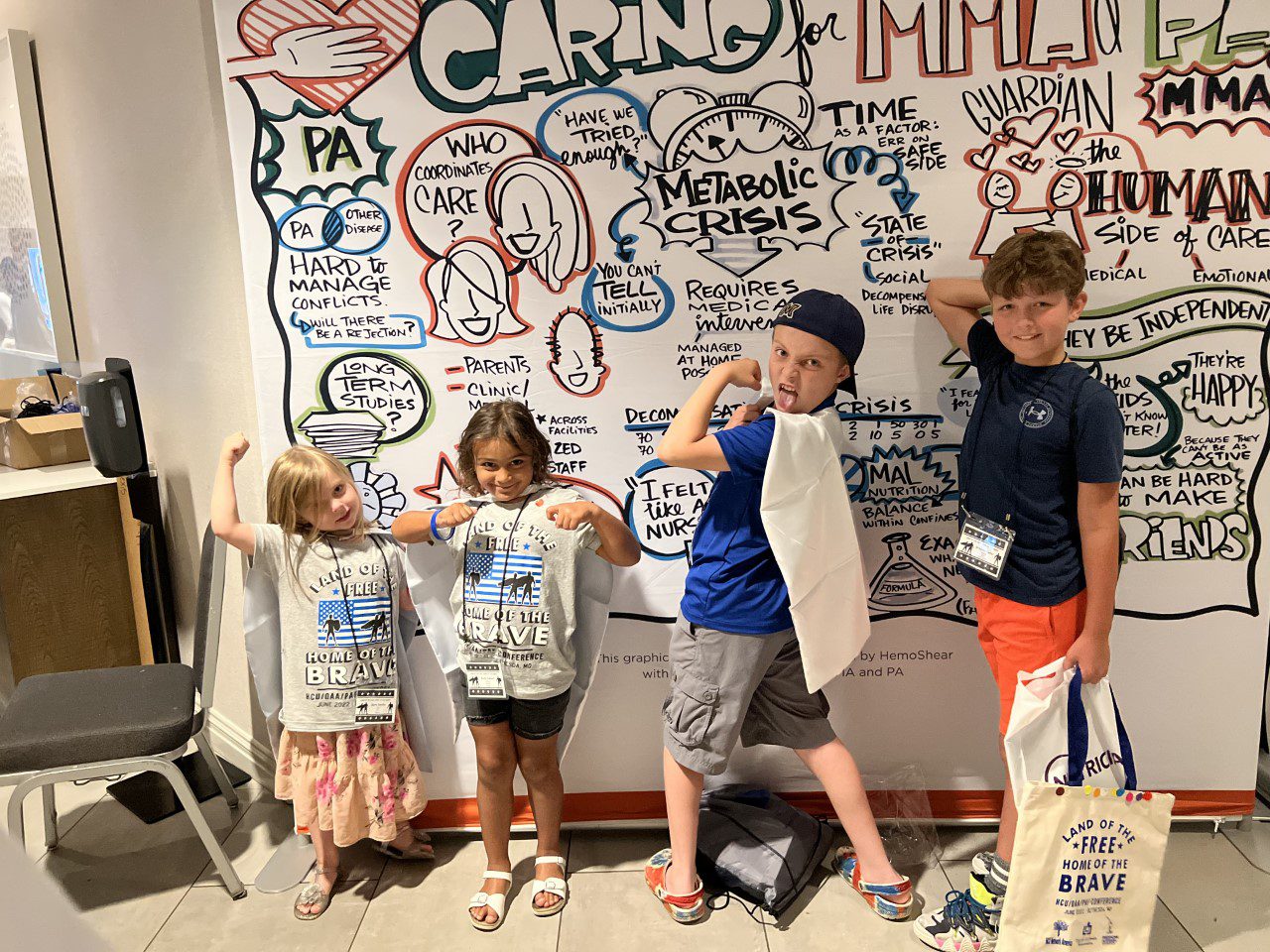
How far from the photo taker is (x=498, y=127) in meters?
2.21

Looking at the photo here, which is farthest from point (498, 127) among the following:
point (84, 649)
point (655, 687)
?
point (84, 649)

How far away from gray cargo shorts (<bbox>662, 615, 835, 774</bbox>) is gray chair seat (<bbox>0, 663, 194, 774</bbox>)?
120 cm

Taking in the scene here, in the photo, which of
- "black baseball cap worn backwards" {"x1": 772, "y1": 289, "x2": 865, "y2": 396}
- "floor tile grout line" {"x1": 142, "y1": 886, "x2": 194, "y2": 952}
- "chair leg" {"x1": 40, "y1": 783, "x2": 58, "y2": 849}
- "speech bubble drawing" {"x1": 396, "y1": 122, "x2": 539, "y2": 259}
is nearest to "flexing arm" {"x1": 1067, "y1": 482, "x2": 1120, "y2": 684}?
"black baseball cap worn backwards" {"x1": 772, "y1": 289, "x2": 865, "y2": 396}

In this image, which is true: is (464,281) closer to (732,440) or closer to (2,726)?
(732,440)

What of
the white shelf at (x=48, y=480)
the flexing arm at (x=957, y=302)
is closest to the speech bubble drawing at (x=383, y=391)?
the flexing arm at (x=957, y=302)

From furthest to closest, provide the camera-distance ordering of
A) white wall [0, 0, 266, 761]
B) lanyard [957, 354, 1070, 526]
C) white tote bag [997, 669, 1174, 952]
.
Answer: white wall [0, 0, 266, 761]
lanyard [957, 354, 1070, 526]
white tote bag [997, 669, 1174, 952]

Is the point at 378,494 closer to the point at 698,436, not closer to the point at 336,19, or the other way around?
the point at 698,436

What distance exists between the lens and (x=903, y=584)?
243 centimetres

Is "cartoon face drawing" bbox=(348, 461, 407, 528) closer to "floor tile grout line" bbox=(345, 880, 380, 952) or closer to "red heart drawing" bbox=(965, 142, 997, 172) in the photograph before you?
"floor tile grout line" bbox=(345, 880, 380, 952)

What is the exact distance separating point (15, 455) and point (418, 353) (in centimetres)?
203

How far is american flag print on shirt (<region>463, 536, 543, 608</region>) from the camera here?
2209mm

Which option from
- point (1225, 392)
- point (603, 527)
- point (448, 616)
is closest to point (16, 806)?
point (448, 616)

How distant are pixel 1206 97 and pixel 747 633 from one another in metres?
1.57

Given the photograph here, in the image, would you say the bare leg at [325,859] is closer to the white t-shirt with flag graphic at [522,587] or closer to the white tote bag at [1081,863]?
the white t-shirt with flag graphic at [522,587]
